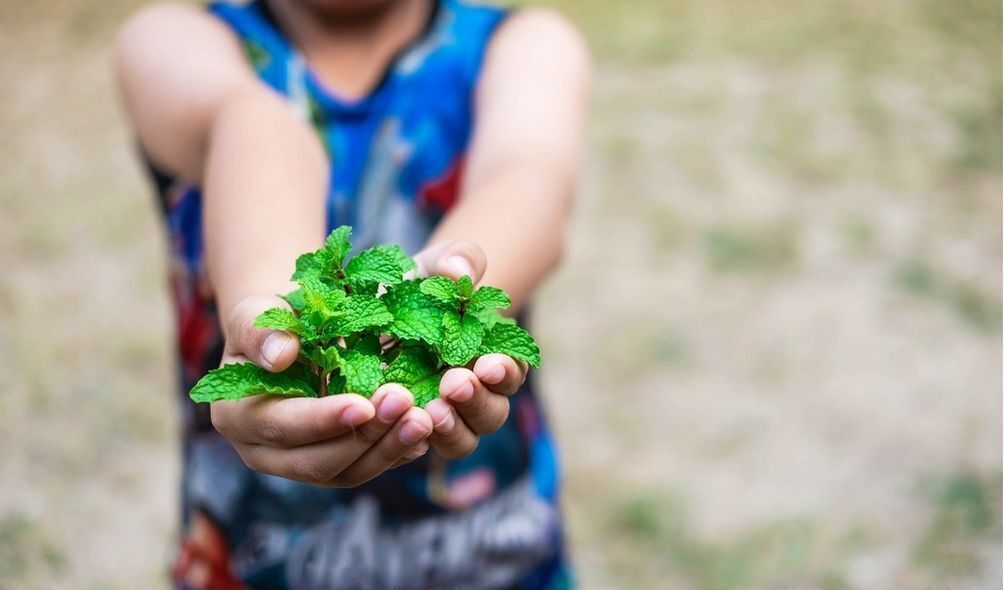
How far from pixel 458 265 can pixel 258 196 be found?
35 centimetres

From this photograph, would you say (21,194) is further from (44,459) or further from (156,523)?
(156,523)

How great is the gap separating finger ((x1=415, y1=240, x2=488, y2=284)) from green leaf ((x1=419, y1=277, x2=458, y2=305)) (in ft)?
0.05

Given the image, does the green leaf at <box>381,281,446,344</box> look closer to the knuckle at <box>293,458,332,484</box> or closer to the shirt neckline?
the knuckle at <box>293,458,332,484</box>

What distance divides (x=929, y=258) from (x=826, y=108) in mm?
1084

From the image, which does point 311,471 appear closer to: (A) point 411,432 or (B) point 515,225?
(A) point 411,432

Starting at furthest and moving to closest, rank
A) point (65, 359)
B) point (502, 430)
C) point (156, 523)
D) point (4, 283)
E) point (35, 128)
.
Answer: point (35, 128), point (4, 283), point (65, 359), point (156, 523), point (502, 430)

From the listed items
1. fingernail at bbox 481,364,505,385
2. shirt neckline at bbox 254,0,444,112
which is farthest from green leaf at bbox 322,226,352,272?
shirt neckline at bbox 254,0,444,112

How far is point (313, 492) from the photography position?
1.46 m

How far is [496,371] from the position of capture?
938 millimetres

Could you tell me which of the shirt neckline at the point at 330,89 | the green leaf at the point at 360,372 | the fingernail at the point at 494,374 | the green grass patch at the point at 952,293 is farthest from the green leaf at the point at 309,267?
the green grass patch at the point at 952,293

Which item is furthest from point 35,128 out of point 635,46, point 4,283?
point 635,46

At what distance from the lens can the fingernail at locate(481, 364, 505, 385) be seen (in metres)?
0.94

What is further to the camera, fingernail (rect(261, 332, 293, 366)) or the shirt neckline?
the shirt neckline

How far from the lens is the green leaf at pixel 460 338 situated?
96 centimetres
